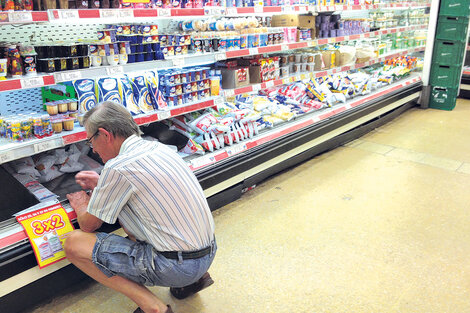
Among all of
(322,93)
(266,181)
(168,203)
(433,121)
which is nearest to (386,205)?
(266,181)

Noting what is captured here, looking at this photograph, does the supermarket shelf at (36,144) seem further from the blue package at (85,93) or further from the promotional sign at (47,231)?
the promotional sign at (47,231)

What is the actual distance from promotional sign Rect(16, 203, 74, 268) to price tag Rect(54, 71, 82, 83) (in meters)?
0.72

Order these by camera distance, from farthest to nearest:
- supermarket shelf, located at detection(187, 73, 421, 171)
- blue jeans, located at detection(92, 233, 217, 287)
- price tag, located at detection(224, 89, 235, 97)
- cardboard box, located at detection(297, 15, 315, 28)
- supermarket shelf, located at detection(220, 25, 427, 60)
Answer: cardboard box, located at detection(297, 15, 315, 28)
price tag, located at detection(224, 89, 235, 97)
supermarket shelf, located at detection(220, 25, 427, 60)
supermarket shelf, located at detection(187, 73, 421, 171)
blue jeans, located at detection(92, 233, 217, 287)

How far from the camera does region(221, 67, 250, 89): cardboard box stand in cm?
357

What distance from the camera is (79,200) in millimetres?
2234

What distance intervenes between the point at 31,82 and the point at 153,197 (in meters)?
0.96

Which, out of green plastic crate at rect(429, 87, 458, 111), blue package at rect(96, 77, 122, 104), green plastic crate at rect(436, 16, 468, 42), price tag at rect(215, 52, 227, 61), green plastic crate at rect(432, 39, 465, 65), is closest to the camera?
blue package at rect(96, 77, 122, 104)

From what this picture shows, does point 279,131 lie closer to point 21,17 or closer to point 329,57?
point 329,57

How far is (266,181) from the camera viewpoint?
3.71 meters

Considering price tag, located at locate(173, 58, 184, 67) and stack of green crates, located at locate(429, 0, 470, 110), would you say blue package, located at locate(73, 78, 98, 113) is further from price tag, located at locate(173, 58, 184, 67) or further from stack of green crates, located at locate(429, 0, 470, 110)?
stack of green crates, located at locate(429, 0, 470, 110)

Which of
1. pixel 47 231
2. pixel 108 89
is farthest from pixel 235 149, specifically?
pixel 47 231

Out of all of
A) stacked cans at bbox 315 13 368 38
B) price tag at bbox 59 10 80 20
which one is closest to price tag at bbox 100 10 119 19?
price tag at bbox 59 10 80 20

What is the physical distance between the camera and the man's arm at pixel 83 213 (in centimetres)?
194

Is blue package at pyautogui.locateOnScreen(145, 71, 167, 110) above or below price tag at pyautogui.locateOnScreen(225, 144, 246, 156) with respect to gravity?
above
